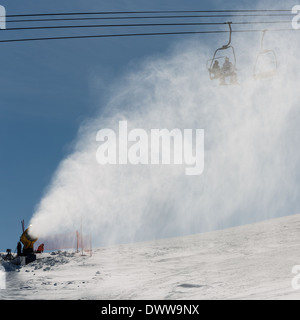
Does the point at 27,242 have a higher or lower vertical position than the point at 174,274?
higher

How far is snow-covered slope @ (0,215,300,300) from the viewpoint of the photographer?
1291 centimetres

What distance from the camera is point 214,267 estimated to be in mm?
16984

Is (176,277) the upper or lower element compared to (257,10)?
lower

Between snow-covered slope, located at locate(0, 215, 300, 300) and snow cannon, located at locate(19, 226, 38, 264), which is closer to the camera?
snow-covered slope, located at locate(0, 215, 300, 300)

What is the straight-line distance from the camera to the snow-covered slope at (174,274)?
1291 cm

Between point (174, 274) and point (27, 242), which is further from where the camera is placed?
point (27, 242)

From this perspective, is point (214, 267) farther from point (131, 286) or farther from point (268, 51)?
point (268, 51)

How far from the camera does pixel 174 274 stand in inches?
645

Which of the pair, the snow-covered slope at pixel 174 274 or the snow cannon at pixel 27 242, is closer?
the snow-covered slope at pixel 174 274
